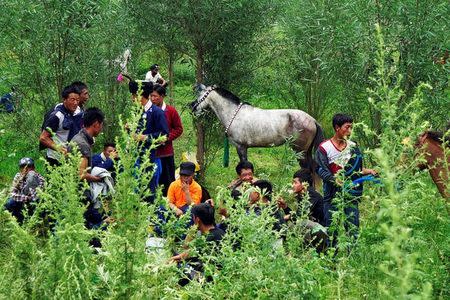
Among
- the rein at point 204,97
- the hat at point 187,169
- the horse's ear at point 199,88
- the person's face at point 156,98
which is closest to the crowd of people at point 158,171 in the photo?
the hat at point 187,169

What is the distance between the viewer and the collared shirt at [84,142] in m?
8.59

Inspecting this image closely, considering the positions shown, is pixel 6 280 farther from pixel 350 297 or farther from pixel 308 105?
pixel 308 105

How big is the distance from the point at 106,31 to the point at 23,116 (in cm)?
203

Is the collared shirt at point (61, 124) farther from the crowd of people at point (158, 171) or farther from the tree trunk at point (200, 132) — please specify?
the tree trunk at point (200, 132)

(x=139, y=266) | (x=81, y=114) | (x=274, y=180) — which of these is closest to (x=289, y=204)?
(x=81, y=114)

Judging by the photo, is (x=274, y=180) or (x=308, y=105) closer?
(x=274, y=180)

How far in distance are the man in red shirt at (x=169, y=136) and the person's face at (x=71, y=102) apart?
165 centimetres

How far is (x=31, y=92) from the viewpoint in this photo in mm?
14461

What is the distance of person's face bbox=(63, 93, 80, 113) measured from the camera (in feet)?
31.8

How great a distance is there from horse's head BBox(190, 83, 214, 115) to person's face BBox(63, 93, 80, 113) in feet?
13.3

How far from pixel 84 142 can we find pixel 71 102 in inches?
45.4

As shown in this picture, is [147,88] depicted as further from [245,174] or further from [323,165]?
[323,165]

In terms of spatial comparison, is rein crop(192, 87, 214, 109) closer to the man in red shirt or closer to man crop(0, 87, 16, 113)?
the man in red shirt

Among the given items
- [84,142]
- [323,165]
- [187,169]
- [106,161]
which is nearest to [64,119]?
[106,161]
